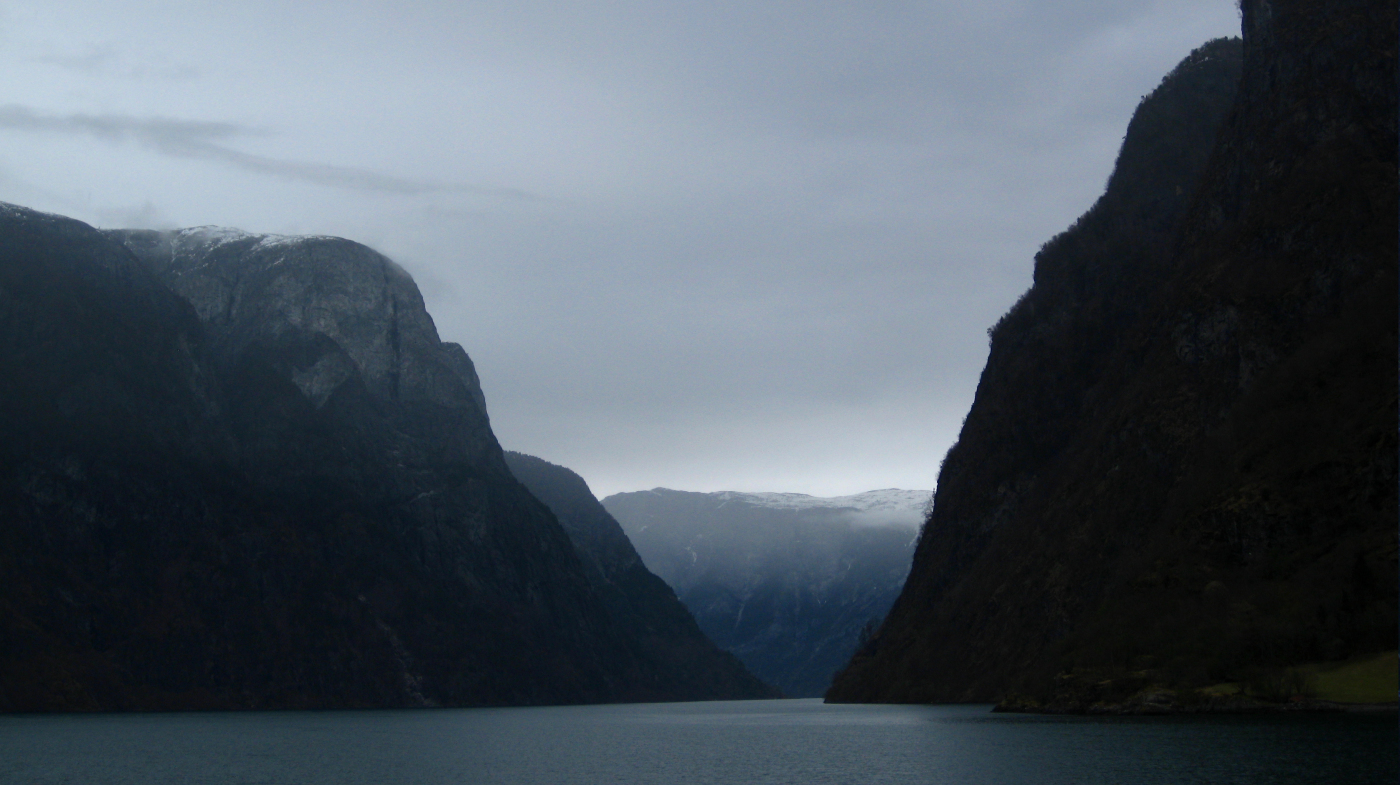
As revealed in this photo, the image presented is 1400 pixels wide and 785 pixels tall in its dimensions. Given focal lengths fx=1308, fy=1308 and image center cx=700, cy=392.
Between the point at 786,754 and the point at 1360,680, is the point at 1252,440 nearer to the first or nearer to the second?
the point at 1360,680

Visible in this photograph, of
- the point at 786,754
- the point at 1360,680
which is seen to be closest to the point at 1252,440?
the point at 1360,680

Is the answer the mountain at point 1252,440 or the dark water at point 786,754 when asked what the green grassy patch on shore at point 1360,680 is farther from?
the dark water at point 786,754

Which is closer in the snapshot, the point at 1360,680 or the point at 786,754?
the point at 786,754

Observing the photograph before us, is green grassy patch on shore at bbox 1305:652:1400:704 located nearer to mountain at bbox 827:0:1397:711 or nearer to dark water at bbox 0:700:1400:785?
mountain at bbox 827:0:1397:711

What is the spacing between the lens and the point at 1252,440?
14412cm

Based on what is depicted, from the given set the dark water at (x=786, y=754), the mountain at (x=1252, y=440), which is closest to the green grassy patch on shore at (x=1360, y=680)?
the mountain at (x=1252, y=440)

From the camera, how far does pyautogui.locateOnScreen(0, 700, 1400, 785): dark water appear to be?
251 feet

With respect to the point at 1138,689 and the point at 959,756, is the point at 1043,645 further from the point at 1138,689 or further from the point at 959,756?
the point at 959,756

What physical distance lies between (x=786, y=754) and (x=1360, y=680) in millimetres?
49255

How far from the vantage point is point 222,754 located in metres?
112

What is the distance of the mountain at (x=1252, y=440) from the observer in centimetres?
12556

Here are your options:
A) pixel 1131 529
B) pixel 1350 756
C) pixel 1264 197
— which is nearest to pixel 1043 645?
pixel 1131 529

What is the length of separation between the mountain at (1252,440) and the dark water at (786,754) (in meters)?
13.0

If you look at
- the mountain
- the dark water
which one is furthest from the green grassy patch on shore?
the dark water
